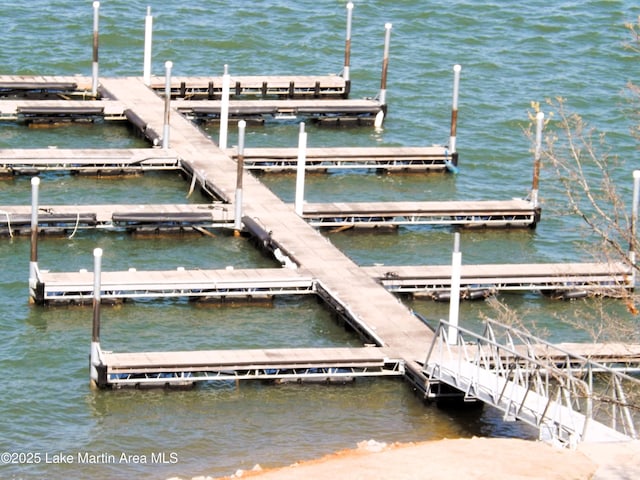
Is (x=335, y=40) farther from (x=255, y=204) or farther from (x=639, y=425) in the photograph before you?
(x=639, y=425)

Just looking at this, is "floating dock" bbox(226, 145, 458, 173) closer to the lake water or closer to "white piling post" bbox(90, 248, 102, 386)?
the lake water

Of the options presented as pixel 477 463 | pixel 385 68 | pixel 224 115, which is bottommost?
pixel 477 463

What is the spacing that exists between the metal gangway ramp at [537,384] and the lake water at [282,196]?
1.08m

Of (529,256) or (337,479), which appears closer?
(337,479)

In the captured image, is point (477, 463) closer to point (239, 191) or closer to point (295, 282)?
point (295, 282)

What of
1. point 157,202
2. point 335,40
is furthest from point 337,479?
point 335,40

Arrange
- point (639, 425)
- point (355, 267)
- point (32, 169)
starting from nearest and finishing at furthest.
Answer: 1. point (639, 425)
2. point (355, 267)
3. point (32, 169)

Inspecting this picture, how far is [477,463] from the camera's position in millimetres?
34438

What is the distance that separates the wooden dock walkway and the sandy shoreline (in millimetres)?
9829

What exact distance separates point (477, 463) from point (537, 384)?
4.51 meters

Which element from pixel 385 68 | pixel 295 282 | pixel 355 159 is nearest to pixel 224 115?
pixel 355 159

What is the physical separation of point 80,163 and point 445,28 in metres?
27.8

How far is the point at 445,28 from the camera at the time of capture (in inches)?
3194

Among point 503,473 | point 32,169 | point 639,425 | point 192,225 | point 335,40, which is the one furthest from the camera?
point 335,40
